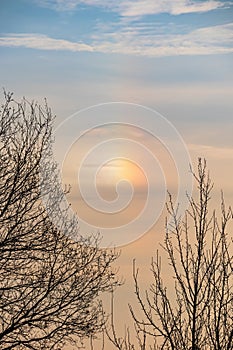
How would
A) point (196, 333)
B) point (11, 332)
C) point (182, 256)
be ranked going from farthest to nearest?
point (11, 332) < point (182, 256) < point (196, 333)

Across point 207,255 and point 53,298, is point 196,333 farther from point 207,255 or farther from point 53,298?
point 53,298

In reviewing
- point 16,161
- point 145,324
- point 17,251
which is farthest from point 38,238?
point 145,324

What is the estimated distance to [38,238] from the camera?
19.1m

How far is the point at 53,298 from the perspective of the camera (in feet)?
62.7

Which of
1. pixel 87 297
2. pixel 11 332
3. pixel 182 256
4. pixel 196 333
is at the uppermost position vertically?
pixel 87 297

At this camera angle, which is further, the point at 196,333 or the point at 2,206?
the point at 2,206

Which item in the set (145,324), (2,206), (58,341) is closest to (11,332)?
(58,341)

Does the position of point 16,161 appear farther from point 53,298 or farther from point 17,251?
point 53,298

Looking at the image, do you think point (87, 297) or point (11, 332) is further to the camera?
point (87, 297)

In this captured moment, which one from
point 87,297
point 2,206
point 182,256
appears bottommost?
point 182,256

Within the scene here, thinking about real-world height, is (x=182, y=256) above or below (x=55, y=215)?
below

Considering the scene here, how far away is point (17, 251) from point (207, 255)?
7.92m

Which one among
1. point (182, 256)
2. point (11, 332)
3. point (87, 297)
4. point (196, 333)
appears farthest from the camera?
point (87, 297)

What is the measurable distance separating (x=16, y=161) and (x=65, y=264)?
9.15ft
